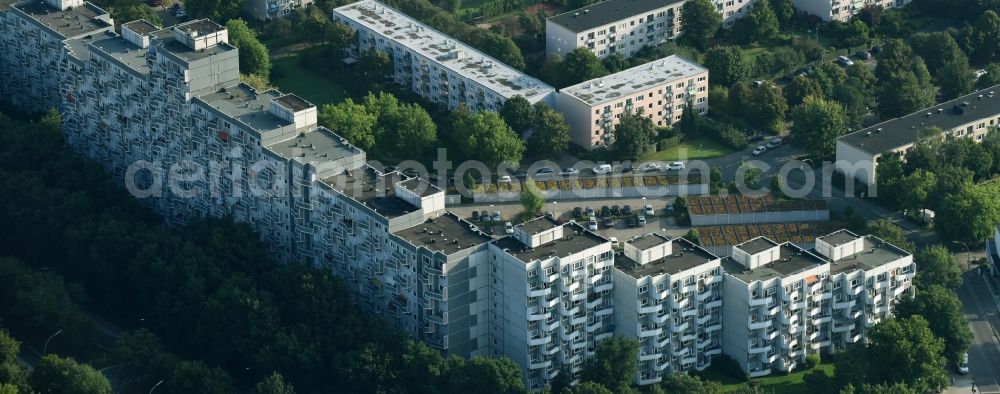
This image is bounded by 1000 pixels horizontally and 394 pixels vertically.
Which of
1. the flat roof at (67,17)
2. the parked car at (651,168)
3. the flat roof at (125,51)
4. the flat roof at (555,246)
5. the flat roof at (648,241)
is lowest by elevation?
the parked car at (651,168)

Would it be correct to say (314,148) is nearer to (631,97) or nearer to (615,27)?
(631,97)

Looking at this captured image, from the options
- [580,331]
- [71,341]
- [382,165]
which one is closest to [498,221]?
[382,165]

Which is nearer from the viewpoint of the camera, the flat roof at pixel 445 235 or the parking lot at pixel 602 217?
the flat roof at pixel 445 235

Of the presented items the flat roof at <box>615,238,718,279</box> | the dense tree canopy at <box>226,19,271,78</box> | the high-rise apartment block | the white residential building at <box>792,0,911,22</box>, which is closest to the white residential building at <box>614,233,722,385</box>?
the flat roof at <box>615,238,718,279</box>

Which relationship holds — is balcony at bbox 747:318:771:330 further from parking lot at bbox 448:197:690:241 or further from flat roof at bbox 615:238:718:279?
parking lot at bbox 448:197:690:241

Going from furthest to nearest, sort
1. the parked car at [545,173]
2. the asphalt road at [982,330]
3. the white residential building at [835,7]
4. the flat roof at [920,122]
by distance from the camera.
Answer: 1. the white residential building at [835,7]
2. the parked car at [545,173]
3. the flat roof at [920,122]
4. the asphalt road at [982,330]

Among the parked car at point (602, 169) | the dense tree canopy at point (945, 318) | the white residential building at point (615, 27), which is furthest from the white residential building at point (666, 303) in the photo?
the white residential building at point (615, 27)

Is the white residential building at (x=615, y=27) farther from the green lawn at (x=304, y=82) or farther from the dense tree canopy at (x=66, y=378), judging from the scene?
the dense tree canopy at (x=66, y=378)
